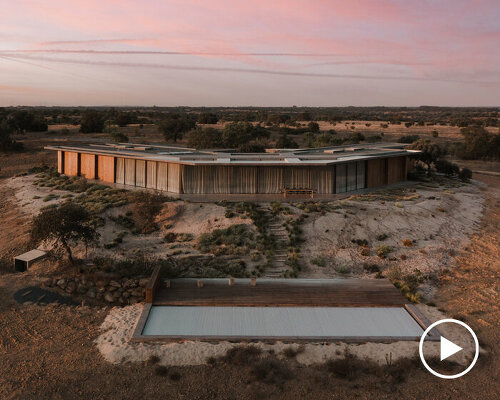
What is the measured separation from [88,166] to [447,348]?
32.5 meters

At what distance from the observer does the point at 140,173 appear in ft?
110

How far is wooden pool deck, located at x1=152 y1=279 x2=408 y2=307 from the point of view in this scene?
18.0 meters

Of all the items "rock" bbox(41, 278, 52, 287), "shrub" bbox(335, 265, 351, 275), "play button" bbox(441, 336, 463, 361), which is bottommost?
"play button" bbox(441, 336, 463, 361)

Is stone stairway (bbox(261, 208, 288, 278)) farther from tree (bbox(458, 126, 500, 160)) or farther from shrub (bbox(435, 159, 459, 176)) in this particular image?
tree (bbox(458, 126, 500, 160))

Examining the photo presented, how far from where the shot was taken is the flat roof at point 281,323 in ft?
51.1

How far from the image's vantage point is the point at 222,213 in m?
26.8

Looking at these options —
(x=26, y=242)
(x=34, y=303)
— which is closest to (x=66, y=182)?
(x=26, y=242)

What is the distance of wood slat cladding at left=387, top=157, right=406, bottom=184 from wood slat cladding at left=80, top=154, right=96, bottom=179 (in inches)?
1036

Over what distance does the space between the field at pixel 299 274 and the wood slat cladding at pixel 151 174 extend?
15.3 feet

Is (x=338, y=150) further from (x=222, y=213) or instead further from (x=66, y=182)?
(x=66, y=182)

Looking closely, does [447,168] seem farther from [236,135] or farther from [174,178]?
[174,178]

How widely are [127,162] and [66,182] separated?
6409 mm

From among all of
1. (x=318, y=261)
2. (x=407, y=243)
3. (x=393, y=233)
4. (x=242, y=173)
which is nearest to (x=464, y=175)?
(x=393, y=233)

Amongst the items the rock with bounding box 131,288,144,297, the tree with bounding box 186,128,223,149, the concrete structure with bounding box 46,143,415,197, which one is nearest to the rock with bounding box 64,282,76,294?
the rock with bounding box 131,288,144,297
